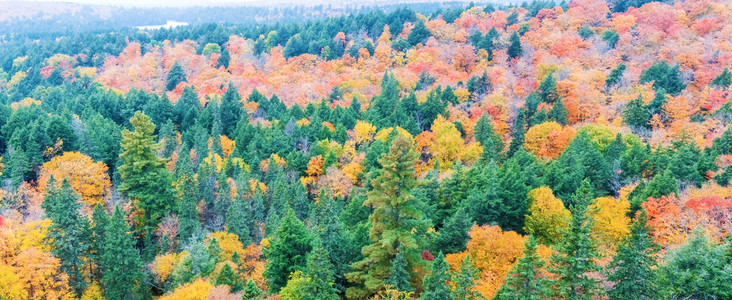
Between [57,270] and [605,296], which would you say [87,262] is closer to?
[57,270]

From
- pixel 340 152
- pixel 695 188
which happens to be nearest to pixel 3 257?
pixel 340 152

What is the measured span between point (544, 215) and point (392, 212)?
69.5ft

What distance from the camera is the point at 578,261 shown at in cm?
2152

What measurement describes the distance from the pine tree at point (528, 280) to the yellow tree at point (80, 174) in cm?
4681

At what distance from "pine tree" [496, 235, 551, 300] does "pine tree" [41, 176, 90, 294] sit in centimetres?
Answer: 3521

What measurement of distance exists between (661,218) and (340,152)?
42.6 metres

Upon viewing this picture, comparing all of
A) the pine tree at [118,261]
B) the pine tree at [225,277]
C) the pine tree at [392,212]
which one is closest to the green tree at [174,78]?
the pine tree at [118,261]

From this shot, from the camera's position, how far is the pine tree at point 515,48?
107875 mm

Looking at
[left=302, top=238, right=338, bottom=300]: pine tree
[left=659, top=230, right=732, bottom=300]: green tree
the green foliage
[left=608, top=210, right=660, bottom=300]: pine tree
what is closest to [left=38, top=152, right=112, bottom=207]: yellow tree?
[left=302, top=238, right=338, bottom=300]: pine tree

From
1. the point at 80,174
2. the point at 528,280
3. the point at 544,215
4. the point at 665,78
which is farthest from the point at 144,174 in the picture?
the point at 665,78

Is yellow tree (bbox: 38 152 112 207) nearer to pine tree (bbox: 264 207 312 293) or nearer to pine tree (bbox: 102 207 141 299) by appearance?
pine tree (bbox: 102 207 141 299)

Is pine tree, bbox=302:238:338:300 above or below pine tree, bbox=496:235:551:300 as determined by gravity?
below

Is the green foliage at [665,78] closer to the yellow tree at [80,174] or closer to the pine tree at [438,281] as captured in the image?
the pine tree at [438,281]

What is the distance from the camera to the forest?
2452 centimetres
